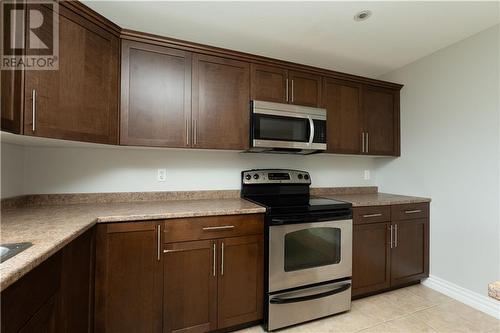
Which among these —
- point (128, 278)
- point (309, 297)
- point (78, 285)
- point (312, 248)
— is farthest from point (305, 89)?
point (78, 285)

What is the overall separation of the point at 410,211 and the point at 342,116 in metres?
1.17

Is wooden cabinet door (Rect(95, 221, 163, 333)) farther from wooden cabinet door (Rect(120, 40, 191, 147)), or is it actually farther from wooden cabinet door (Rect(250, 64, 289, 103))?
wooden cabinet door (Rect(250, 64, 289, 103))

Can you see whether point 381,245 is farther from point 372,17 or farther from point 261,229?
point 372,17

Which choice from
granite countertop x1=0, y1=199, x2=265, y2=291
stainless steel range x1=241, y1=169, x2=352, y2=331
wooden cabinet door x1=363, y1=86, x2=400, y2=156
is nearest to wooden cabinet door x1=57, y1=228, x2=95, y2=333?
granite countertop x1=0, y1=199, x2=265, y2=291

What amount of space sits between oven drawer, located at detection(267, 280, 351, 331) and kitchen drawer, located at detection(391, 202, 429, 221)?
823 millimetres

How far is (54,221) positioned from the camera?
1351 millimetres

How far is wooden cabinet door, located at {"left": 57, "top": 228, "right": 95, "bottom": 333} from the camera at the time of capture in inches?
47.0

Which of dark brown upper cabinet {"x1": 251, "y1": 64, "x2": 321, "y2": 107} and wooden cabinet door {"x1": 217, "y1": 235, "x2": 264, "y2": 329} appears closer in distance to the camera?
wooden cabinet door {"x1": 217, "y1": 235, "x2": 264, "y2": 329}

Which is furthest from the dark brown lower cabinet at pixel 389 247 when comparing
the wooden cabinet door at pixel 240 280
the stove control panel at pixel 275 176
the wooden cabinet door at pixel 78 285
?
the wooden cabinet door at pixel 78 285

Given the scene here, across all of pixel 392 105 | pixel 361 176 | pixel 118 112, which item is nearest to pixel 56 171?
pixel 118 112

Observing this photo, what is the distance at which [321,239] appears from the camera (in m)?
1.99

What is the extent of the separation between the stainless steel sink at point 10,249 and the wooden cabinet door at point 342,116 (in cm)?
228

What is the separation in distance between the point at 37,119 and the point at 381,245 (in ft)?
9.06

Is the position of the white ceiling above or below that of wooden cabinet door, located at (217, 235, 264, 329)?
above
